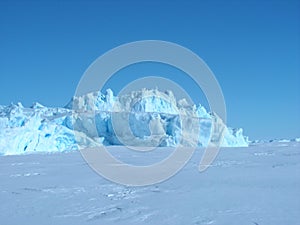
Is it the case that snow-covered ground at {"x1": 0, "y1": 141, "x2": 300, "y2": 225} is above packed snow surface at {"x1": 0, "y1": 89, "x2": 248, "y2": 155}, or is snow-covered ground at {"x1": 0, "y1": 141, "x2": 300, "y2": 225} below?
below

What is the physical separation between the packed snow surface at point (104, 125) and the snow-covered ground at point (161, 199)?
12.9 m

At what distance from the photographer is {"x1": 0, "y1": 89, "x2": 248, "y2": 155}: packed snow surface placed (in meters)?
21.1

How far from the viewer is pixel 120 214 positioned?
4.85 metres

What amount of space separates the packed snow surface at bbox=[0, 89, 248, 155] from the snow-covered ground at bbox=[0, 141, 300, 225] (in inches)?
510

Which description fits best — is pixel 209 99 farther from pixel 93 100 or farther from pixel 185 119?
pixel 93 100

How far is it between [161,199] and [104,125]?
20.4 meters

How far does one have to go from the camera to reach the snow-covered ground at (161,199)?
459 cm

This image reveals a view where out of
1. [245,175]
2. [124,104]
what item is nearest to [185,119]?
[124,104]

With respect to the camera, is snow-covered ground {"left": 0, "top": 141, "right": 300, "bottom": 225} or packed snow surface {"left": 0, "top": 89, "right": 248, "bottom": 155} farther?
packed snow surface {"left": 0, "top": 89, "right": 248, "bottom": 155}

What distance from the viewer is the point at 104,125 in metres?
25.9

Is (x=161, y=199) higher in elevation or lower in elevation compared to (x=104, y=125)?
lower

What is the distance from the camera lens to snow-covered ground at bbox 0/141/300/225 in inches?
181

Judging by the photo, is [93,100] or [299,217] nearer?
[299,217]

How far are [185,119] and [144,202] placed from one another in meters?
21.2
